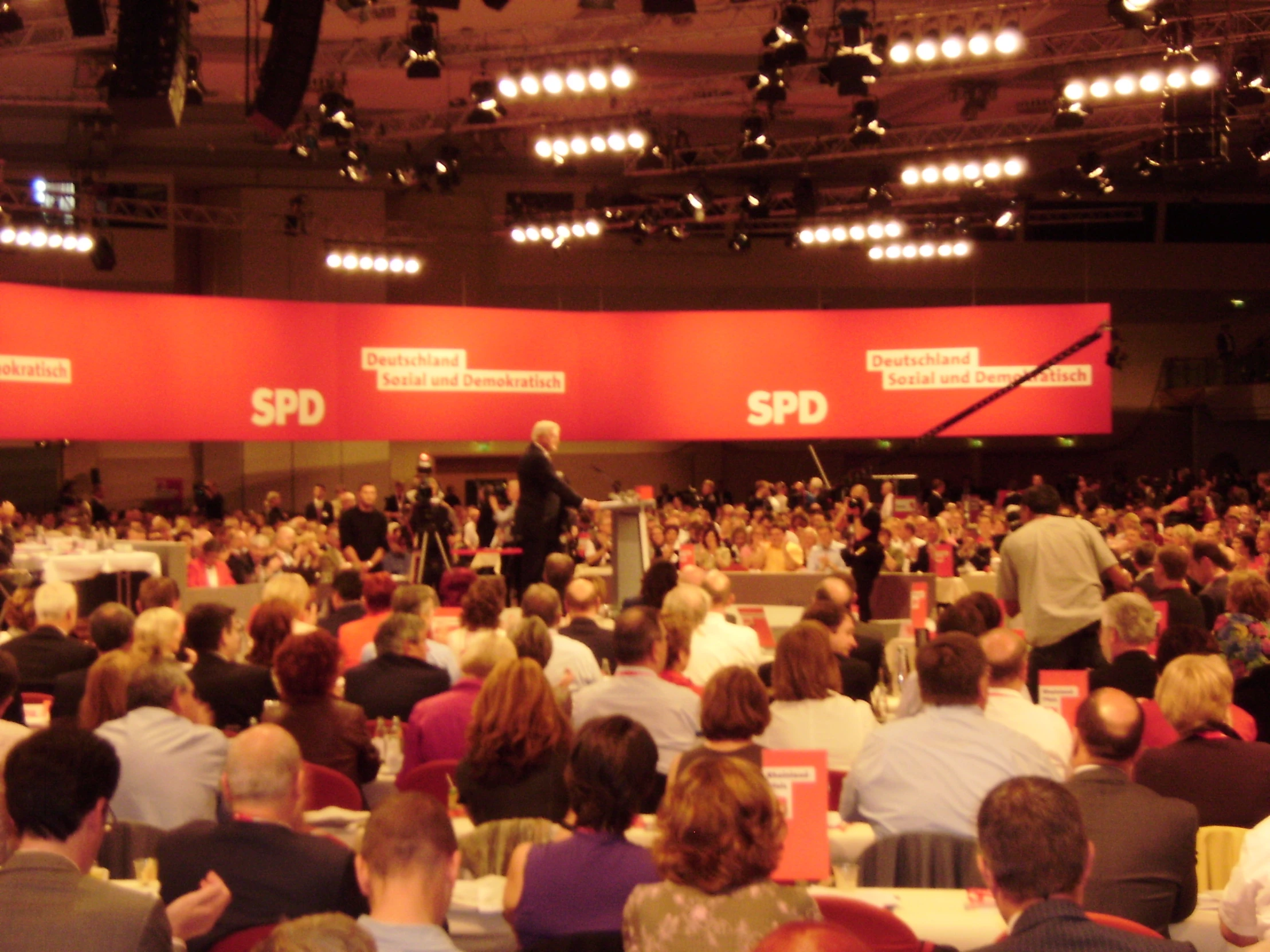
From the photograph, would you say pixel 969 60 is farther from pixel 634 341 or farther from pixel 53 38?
pixel 53 38

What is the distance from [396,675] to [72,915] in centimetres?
306

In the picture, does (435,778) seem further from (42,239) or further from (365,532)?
(42,239)

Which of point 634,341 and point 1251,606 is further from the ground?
point 634,341

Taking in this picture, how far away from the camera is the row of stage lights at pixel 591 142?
46.1 ft

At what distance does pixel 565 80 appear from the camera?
1232 centimetres

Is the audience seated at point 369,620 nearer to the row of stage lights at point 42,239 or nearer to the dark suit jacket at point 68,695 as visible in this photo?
the dark suit jacket at point 68,695

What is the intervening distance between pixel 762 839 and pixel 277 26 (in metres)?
6.16

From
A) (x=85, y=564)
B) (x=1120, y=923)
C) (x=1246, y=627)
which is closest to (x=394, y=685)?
(x=1120, y=923)

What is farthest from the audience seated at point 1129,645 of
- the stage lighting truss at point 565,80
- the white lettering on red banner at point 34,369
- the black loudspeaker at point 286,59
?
the white lettering on red banner at point 34,369

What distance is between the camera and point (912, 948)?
287 cm

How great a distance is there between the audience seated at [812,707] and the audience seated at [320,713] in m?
1.40

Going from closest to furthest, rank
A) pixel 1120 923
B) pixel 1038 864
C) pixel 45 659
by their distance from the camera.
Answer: pixel 1038 864
pixel 1120 923
pixel 45 659

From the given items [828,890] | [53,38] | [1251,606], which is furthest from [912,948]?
[53,38]

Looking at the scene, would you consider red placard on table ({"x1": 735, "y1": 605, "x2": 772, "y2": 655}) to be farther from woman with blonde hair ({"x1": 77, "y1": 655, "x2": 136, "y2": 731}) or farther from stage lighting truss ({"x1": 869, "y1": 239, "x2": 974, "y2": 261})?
stage lighting truss ({"x1": 869, "y1": 239, "x2": 974, "y2": 261})
